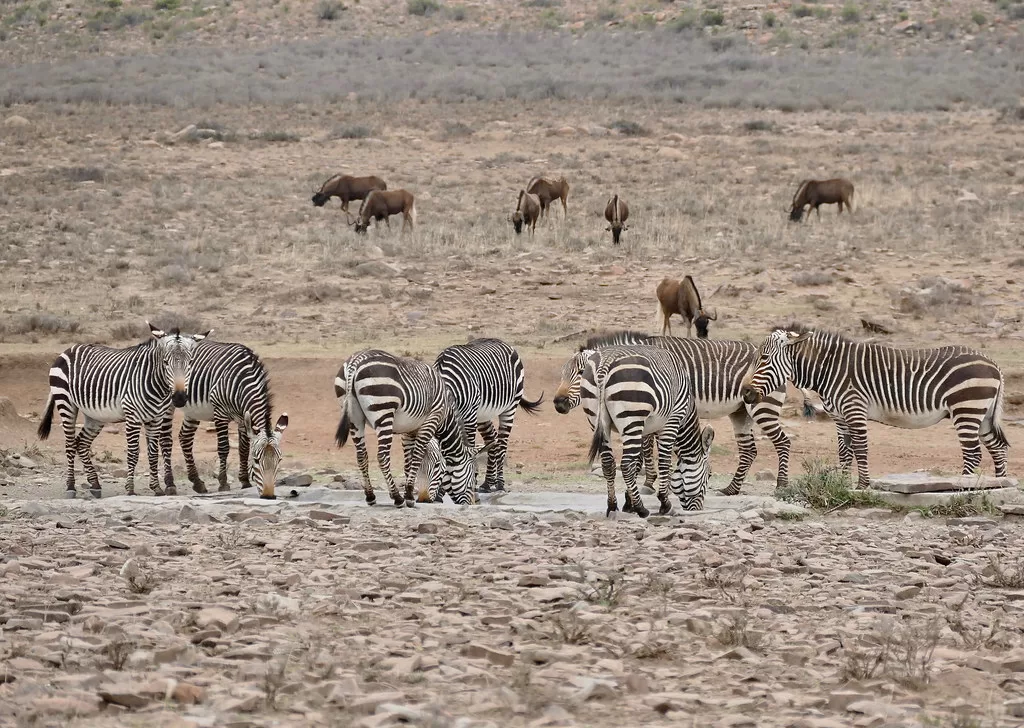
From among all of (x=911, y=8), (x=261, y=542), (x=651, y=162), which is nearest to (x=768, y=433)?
(x=261, y=542)

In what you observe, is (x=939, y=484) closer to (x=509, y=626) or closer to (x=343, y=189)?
(x=509, y=626)

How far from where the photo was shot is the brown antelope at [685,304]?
20656 mm

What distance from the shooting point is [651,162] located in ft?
125

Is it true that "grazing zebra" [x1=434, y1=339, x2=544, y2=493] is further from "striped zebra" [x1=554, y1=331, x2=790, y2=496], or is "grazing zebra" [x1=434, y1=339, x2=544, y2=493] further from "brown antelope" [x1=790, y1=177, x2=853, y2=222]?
"brown antelope" [x1=790, y1=177, x2=853, y2=222]

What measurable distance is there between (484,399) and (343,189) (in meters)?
19.8

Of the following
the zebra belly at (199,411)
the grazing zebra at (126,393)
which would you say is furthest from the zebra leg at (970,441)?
the grazing zebra at (126,393)

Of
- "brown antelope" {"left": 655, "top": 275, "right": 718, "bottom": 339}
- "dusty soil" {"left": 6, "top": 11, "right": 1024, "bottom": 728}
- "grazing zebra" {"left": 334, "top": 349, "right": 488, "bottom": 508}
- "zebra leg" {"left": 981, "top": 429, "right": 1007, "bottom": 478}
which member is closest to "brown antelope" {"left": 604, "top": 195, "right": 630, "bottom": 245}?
"dusty soil" {"left": 6, "top": 11, "right": 1024, "bottom": 728}

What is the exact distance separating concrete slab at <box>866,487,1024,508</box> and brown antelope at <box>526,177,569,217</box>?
1976 cm

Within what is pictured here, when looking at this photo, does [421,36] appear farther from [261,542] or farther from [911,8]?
[261,542]

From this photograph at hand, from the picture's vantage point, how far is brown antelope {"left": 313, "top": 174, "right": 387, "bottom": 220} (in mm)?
33094

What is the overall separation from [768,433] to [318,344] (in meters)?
9.08

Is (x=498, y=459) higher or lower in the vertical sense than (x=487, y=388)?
lower

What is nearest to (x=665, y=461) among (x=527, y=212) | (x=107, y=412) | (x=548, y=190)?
(x=107, y=412)

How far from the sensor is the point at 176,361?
539 inches
